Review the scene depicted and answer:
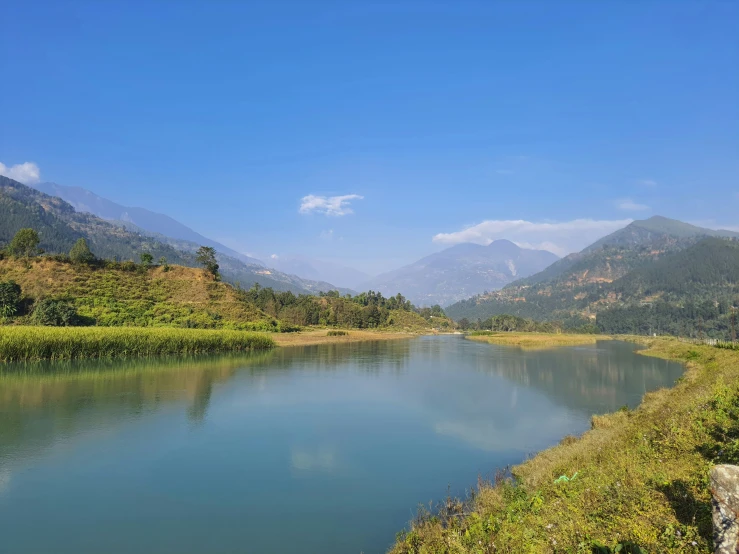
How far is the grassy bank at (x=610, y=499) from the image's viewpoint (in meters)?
6.67

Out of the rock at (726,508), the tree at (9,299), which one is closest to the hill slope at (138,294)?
the tree at (9,299)

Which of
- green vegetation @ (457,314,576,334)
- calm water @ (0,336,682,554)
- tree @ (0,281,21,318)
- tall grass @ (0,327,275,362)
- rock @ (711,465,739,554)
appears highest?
tree @ (0,281,21,318)

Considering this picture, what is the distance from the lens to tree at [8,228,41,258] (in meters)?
70.9

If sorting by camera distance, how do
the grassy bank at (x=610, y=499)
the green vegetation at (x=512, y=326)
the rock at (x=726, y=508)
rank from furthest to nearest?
the green vegetation at (x=512, y=326) → the grassy bank at (x=610, y=499) → the rock at (x=726, y=508)

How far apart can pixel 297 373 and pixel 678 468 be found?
3387cm

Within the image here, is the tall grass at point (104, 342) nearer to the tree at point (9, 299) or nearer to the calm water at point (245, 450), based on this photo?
the calm water at point (245, 450)

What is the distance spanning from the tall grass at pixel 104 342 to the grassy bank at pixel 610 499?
41.1m

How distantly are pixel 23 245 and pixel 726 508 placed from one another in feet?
301

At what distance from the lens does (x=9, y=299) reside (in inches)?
2254

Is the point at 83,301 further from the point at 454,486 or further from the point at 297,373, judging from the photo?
the point at 454,486

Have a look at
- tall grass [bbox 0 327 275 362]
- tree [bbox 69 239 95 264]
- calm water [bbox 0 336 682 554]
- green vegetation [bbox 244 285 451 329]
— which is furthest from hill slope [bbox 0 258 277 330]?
calm water [bbox 0 336 682 554]

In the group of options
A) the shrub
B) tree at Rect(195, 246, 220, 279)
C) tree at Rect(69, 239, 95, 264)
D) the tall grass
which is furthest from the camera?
tree at Rect(195, 246, 220, 279)

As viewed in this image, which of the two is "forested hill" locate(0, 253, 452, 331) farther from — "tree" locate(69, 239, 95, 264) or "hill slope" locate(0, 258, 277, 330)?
"tree" locate(69, 239, 95, 264)

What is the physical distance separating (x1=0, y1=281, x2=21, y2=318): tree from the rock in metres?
72.7
